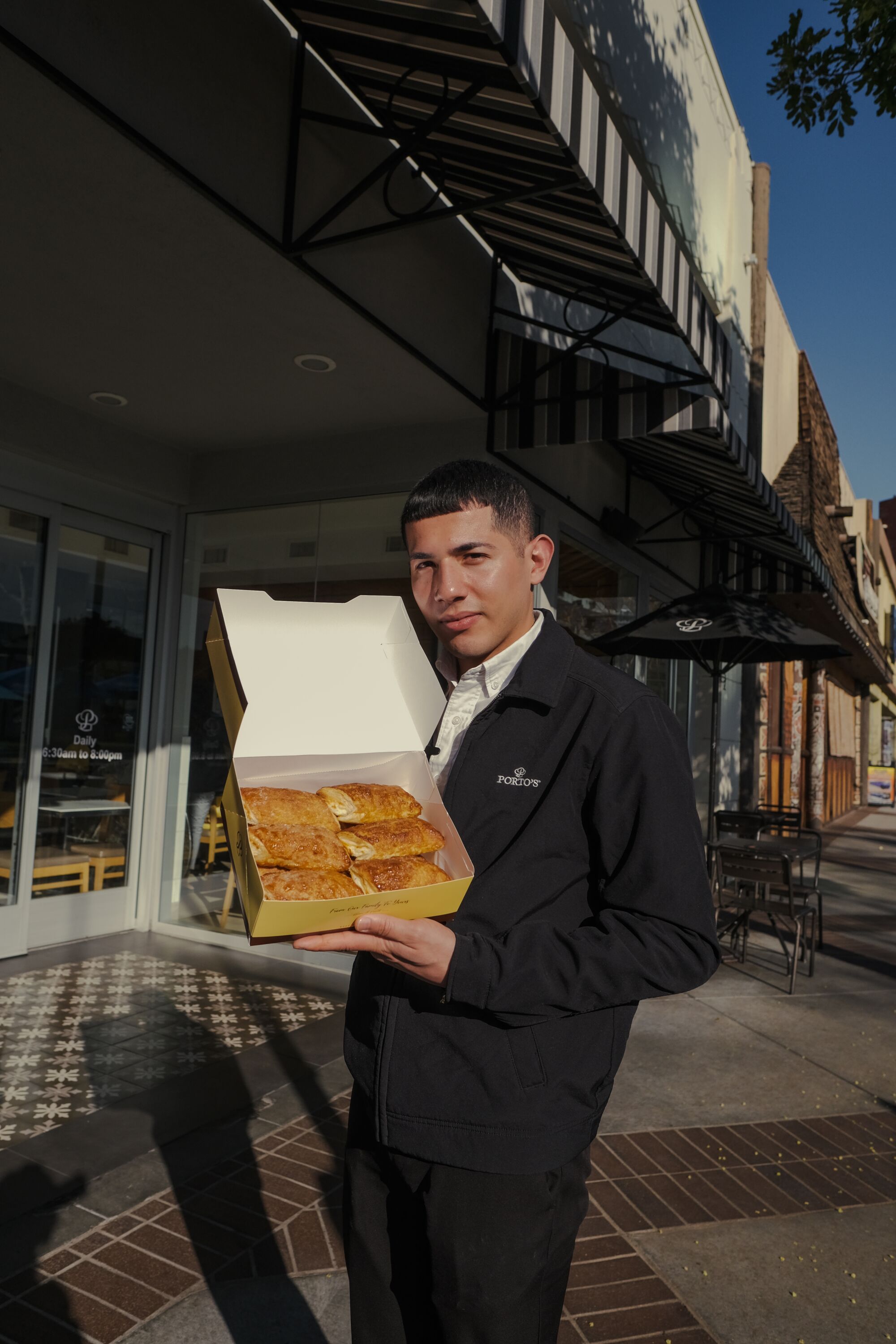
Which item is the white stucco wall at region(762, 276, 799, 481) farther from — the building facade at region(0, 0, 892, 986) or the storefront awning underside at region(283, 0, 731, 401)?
the storefront awning underside at region(283, 0, 731, 401)

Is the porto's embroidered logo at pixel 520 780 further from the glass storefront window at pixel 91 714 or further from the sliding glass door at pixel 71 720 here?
the glass storefront window at pixel 91 714

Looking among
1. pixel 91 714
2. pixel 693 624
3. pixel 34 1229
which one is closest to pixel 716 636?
pixel 693 624

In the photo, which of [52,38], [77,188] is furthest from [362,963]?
[77,188]

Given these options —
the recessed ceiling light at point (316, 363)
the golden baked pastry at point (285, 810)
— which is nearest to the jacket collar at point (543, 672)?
the golden baked pastry at point (285, 810)

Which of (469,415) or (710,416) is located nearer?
(710,416)

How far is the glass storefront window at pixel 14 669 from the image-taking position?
5738mm

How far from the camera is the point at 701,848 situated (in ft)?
4.45

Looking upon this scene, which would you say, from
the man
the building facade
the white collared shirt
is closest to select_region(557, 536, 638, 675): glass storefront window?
the building facade

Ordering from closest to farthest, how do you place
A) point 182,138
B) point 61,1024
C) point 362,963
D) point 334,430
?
point 362,963 < point 182,138 < point 61,1024 < point 334,430

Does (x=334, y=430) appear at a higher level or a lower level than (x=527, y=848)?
higher

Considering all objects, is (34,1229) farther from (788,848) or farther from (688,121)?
(688,121)

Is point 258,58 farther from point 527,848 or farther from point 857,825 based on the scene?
point 857,825

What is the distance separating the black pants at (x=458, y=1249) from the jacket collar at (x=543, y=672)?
684 mm

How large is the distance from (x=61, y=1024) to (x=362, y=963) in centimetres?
393
